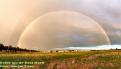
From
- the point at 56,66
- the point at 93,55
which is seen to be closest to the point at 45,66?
the point at 56,66

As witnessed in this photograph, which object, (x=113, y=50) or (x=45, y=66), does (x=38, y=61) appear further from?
(x=113, y=50)

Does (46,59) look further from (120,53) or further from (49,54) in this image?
(120,53)

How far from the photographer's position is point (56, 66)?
25188 millimetres

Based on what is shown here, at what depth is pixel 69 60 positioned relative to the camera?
25844 mm

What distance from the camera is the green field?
24.8m

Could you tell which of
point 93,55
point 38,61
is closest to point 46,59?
point 38,61

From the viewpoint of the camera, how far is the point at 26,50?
2784 cm

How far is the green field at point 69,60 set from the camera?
24.8 meters

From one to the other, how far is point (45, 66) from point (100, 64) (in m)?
2.95

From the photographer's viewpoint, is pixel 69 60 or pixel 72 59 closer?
pixel 69 60

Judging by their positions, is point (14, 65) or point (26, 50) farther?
point (26, 50)

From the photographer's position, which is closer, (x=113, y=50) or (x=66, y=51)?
(x=113, y=50)

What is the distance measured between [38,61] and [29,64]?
2.16ft

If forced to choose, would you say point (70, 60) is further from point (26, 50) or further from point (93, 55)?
point (26, 50)
